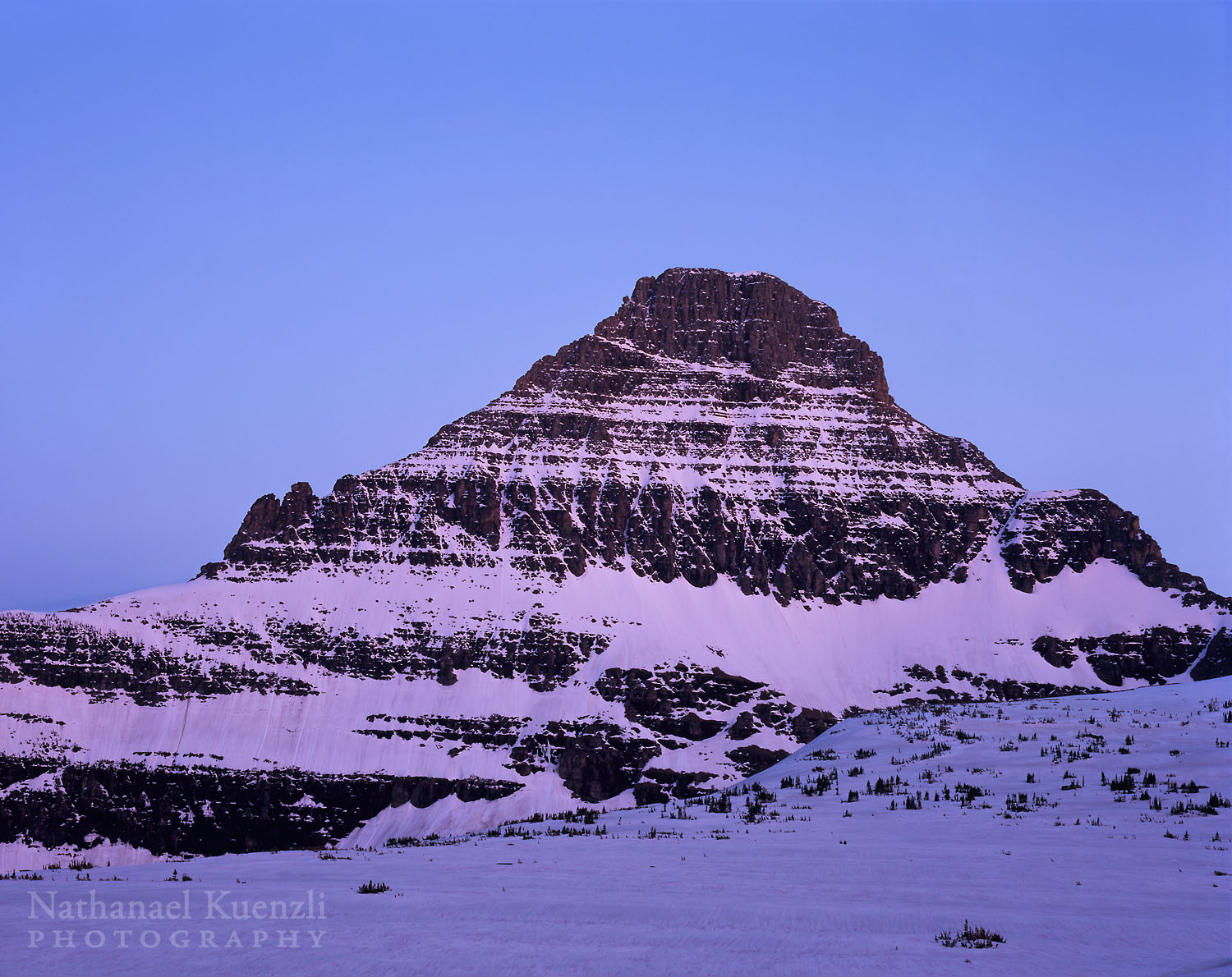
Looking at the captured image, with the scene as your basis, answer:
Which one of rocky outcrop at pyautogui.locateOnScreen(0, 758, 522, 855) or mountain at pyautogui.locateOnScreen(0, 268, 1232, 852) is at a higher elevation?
mountain at pyautogui.locateOnScreen(0, 268, 1232, 852)

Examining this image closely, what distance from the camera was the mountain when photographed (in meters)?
132

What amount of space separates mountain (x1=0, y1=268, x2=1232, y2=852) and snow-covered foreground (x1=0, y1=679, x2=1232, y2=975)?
353 feet

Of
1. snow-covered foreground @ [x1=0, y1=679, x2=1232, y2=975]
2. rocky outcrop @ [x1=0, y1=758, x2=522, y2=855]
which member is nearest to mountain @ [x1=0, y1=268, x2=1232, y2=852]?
rocky outcrop @ [x1=0, y1=758, x2=522, y2=855]

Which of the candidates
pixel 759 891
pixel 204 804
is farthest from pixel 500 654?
pixel 759 891

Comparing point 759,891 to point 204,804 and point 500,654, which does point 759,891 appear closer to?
point 204,804

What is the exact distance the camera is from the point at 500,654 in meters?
162

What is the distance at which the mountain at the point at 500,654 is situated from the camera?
433ft

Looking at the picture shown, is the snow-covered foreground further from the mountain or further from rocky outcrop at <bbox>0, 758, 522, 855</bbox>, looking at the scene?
the mountain

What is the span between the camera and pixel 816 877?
16547 mm

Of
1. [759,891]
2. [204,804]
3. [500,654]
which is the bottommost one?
[204,804]

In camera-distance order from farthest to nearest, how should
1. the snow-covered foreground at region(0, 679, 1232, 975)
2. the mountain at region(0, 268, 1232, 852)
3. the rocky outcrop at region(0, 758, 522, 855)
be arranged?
the mountain at region(0, 268, 1232, 852)
the rocky outcrop at region(0, 758, 522, 855)
the snow-covered foreground at region(0, 679, 1232, 975)

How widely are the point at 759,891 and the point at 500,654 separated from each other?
486 ft

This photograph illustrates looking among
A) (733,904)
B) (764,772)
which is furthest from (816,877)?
(764,772)

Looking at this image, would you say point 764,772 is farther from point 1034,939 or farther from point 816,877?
point 1034,939
